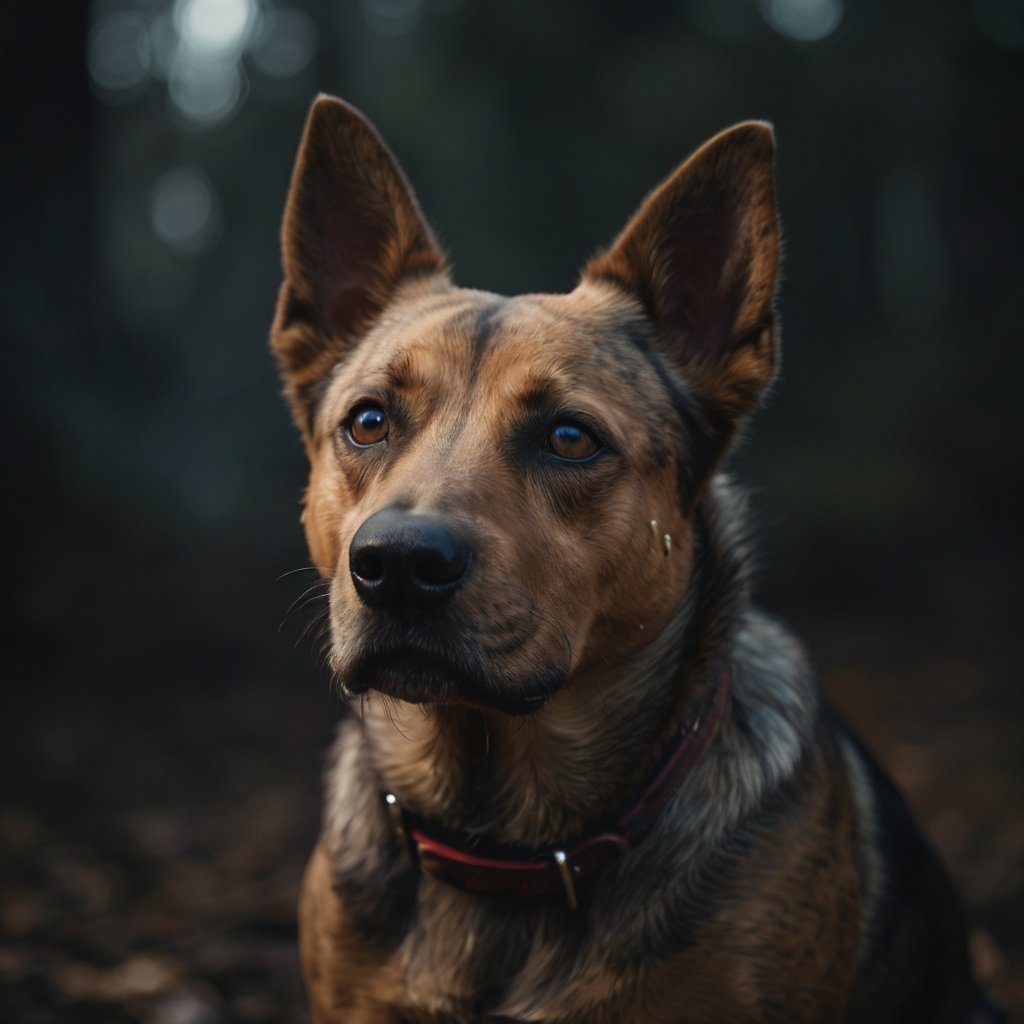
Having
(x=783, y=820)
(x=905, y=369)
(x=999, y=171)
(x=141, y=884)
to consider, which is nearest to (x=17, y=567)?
(x=141, y=884)

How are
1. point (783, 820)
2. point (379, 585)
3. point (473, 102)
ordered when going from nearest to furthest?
point (379, 585)
point (783, 820)
point (473, 102)

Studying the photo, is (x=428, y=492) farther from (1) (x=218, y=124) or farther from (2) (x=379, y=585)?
(1) (x=218, y=124)

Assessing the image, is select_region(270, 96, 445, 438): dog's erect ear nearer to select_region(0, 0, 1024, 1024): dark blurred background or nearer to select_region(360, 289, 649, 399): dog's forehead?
select_region(360, 289, 649, 399): dog's forehead

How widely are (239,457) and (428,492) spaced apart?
11026 mm

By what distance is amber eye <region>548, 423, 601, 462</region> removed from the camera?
2828 millimetres

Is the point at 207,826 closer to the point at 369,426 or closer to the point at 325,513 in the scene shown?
the point at 325,513

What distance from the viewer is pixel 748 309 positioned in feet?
10.00

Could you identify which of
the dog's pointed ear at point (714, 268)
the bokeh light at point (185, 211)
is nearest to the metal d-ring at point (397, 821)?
the dog's pointed ear at point (714, 268)

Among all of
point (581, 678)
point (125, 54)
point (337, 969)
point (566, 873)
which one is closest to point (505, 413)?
point (581, 678)

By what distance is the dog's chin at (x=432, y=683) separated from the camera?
2.42 m

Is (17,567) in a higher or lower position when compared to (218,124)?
lower

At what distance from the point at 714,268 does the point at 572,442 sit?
31.6 inches

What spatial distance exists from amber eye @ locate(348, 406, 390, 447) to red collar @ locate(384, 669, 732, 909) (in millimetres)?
1021

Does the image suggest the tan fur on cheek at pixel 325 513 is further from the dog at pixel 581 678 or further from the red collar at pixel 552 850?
the red collar at pixel 552 850
